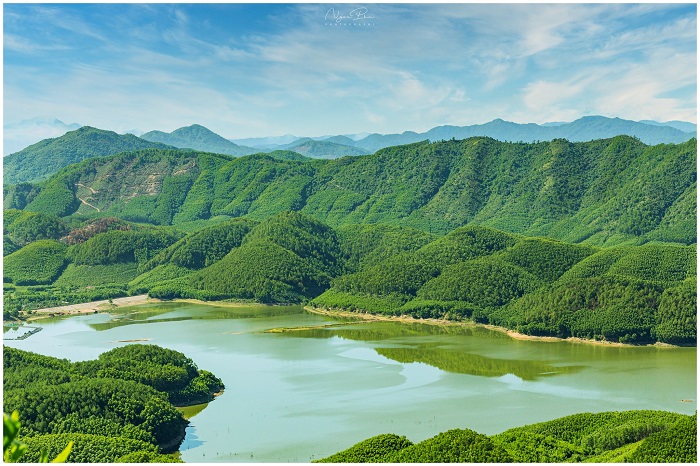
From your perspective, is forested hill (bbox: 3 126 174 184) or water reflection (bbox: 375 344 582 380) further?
forested hill (bbox: 3 126 174 184)

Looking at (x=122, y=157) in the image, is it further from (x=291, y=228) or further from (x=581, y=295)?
(x=581, y=295)

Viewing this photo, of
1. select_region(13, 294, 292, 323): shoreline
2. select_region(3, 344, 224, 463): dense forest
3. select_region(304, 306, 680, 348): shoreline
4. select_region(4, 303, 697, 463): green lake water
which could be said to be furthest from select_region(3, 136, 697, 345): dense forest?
select_region(3, 344, 224, 463): dense forest

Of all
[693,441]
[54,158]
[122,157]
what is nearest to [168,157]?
[122,157]

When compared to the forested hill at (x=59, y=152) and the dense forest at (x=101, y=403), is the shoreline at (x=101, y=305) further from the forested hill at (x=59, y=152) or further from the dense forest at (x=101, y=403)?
the forested hill at (x=59, y=152)

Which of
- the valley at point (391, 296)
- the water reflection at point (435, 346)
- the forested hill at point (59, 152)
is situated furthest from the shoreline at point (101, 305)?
the forested hill at point (59, 152)


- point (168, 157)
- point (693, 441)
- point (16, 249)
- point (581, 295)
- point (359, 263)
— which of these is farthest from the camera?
point (168, 157)

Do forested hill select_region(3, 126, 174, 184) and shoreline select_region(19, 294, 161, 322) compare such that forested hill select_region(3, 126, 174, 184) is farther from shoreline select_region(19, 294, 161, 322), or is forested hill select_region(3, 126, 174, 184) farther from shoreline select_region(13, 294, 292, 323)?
shoreline select_region(13, 294, 292, 323)
